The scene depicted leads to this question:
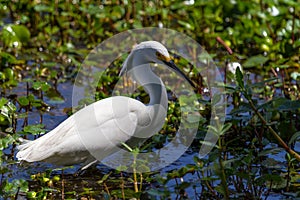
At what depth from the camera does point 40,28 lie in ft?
21.0

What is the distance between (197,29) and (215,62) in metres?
0.41

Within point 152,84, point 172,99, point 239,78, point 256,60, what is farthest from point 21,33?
point 239,78

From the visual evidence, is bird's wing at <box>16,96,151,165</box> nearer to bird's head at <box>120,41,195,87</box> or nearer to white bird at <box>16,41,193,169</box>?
white bird at <box>16,41,193,169</box>

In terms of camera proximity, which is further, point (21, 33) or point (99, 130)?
point (21, 33)

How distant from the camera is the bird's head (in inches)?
156

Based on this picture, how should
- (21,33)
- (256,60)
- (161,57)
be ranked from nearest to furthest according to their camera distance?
(161,57) < (256,60) < (21,33)

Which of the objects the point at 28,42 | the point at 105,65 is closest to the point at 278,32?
the point at 105,65

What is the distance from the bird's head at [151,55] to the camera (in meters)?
3.96

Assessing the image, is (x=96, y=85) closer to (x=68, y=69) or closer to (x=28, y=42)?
(x=68, y=69)

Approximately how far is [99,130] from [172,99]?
4.60 feet

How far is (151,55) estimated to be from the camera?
158 inches

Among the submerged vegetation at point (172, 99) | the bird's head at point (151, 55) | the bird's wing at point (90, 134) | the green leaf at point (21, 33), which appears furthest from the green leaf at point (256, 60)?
the green leaf at point (21, 33)

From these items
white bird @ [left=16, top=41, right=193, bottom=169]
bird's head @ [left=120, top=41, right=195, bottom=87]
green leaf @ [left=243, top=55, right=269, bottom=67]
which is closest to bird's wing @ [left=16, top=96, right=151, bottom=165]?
white bird @ [left=16, top=41, right=193, bottom=169]

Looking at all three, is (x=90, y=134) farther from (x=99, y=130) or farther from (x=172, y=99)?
(x=172, y=99)
